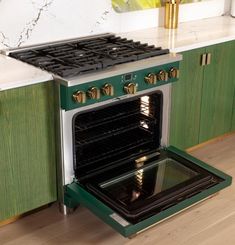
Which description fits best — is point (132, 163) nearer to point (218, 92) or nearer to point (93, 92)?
point (93, 92)

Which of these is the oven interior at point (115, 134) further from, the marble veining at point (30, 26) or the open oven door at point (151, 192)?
the marble veining at point (30, 26)

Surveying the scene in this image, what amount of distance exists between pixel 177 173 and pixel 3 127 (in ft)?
3.23

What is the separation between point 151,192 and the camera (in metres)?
2.45

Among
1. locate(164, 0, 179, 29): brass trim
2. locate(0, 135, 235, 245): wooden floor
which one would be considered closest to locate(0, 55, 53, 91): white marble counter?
locate(0, 135, 235, 245): wooden floor

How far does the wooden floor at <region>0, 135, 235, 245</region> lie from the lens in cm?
245

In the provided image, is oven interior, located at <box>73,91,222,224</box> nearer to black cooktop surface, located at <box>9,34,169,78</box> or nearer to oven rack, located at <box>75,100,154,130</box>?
oven rack, located at <box>75,100,154,130</box>

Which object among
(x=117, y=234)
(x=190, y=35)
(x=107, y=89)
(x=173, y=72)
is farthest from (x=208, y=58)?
(x=117, y=234)

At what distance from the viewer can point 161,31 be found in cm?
329

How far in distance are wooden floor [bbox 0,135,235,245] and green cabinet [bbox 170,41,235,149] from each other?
1.80ft

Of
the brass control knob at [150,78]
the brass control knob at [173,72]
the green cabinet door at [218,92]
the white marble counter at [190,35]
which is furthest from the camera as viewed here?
the green cabinet door at [218,92]

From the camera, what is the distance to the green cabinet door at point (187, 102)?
116 inches

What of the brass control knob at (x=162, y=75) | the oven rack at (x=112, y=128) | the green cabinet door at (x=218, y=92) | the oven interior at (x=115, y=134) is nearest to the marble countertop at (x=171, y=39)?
the green cabinet door at (x=218, y=92)

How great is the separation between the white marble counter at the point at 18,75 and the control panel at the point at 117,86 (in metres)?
0.13

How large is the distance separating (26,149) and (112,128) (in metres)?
0.56
